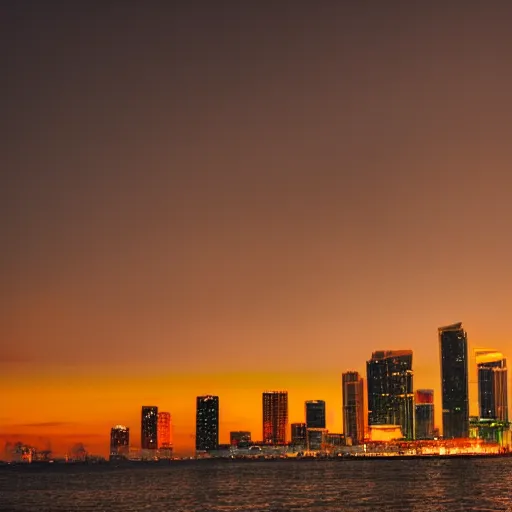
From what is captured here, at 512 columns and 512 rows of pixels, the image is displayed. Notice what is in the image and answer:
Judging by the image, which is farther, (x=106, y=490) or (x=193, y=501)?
(x=106, y=490)

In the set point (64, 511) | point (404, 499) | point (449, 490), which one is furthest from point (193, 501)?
point (449, 490)

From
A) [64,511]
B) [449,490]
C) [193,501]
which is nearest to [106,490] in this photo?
[193,501]

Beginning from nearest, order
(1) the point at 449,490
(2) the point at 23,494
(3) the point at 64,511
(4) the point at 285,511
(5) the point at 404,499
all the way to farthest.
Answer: (4) the point at 285,511 < (3) the point at 64,511 < (5) the point at 404,499 < (1) the point at 449,490 < (2) the point at 23,494

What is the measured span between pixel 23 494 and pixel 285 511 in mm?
74757

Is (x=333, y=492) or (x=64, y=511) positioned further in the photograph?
(x=333, y=492)

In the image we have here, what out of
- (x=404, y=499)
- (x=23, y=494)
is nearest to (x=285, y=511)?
(x=404, y=499)

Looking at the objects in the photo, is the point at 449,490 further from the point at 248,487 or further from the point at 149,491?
the point at 149,491

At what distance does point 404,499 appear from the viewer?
133 meters

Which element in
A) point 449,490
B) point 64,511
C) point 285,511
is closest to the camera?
point 285,511

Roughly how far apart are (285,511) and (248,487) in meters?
65.9

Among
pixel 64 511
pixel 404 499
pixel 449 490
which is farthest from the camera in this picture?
pixel 449 490

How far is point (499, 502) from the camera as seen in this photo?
122 m

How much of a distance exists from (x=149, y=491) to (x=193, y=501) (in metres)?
34.3

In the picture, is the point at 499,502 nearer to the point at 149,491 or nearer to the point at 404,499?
the point at 404,499
